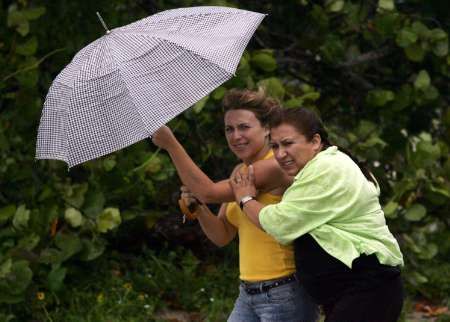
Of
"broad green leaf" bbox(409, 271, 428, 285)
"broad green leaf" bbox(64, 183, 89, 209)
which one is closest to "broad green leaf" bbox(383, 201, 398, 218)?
"broad green leaf" bbox(409, 271, 428, 285)

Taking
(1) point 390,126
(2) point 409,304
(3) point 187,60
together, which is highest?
(3) point 187,60

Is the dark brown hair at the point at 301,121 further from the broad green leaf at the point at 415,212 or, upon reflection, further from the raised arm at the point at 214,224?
the broad green leaf at the point at 415,212

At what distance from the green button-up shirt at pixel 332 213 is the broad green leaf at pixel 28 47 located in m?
2.48

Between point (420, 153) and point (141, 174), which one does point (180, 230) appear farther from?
point (420, 153)

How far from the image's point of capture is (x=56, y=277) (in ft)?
19.3

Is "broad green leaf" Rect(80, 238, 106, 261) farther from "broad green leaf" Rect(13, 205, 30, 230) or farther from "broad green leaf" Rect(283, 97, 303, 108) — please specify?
"broad green leaf" Rect(283, 97, 303, 108)

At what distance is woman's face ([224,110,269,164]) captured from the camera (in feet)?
13.5

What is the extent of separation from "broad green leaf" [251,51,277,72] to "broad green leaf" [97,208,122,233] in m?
1.16

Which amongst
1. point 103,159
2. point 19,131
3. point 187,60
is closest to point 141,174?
point 103,159

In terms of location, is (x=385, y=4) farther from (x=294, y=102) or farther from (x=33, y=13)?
(x=33, y=13)

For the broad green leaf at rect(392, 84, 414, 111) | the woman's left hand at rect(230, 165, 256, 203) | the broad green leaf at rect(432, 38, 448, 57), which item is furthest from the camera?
the broad green leaf at rect(392, 84, 414, 111)

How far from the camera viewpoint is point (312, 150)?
12.6 ft

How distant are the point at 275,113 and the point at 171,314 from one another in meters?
2.60

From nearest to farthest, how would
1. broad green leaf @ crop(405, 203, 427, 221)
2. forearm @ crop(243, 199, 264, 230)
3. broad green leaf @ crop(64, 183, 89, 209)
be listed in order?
forearm @ crop(243, 199, 264, 230), broad green leaf @ crop(64, 183, 89, 209), broad green leaf @ crop(405, 203, 427, 221)
